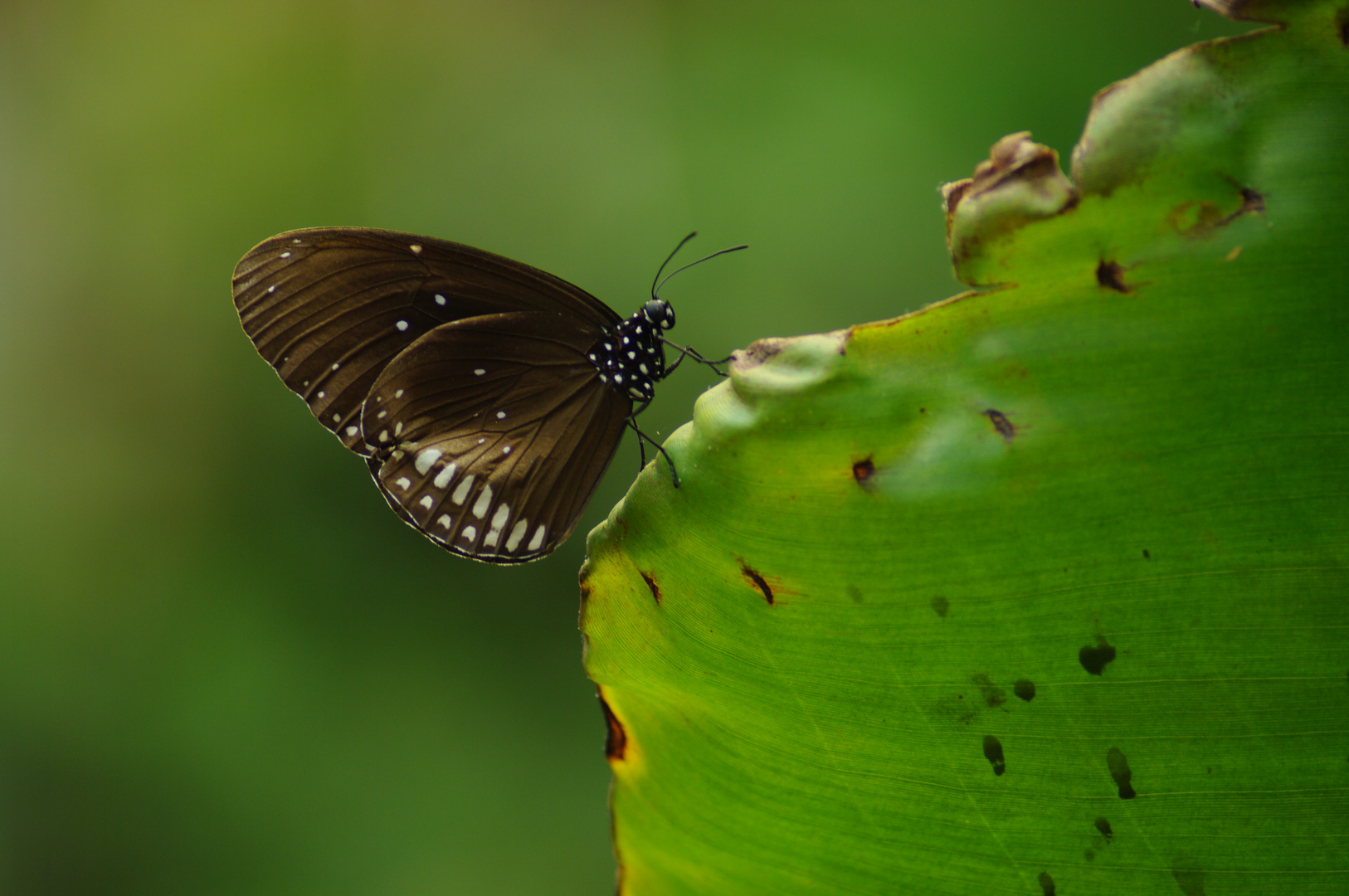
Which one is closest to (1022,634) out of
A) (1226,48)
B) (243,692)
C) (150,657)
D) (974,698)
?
(974,698)

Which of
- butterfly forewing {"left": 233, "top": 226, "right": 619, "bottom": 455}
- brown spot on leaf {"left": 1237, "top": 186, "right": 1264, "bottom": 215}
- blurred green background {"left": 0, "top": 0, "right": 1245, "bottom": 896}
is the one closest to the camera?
brown spot on leaf {"left": 1237, "top": 186, "right": 1264, "bottom": 215}

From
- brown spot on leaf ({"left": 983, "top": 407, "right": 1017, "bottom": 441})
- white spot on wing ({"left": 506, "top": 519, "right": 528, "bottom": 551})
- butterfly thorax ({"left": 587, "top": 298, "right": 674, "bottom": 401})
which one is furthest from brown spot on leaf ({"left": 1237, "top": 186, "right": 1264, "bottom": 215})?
white spot on wing ({"left": 506, "top": 519, "right": 528, "bottom": 551})

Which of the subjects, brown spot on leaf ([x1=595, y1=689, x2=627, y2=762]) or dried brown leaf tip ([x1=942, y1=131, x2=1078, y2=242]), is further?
brown spot on leaf ([x1=595, y1=689, x2=627, y2=762])

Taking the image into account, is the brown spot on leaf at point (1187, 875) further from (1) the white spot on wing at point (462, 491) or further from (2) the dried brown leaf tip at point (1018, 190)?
(1) the white spot on wing at point (462, 491)

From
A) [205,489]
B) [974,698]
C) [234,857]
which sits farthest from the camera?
[205,489]

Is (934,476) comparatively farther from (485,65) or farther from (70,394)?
(70,394)

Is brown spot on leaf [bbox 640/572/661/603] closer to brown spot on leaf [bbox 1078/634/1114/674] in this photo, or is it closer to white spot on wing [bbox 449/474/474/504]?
brown spot on leaf [bbox 1078/634/1114/674]

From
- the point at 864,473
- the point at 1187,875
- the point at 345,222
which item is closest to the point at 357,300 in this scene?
the point at 864,473
